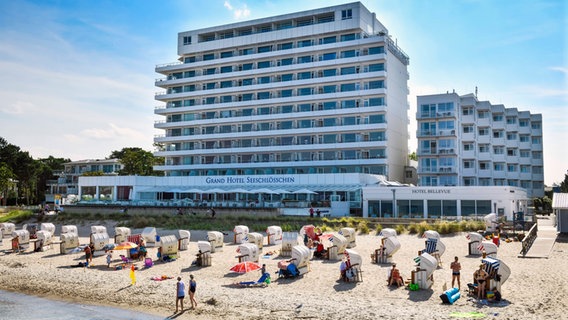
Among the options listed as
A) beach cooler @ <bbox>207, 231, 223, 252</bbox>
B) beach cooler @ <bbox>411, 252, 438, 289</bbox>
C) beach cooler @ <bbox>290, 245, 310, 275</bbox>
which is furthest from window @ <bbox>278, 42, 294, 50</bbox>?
beach cooler @ <bbox>411, 252, 438, 289</bbox>

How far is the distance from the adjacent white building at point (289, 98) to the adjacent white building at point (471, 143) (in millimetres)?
5915

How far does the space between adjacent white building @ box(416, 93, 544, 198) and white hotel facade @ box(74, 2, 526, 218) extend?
591 centimetres

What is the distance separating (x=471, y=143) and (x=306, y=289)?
53.8 metres

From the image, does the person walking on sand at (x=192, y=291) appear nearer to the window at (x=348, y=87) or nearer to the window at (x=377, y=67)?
the window at (x=348, y=87)

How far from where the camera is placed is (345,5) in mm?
74312

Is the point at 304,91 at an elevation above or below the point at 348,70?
below

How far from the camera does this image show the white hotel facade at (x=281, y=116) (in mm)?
70125

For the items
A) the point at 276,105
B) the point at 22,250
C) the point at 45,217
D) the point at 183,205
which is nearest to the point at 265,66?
the point at 276,105

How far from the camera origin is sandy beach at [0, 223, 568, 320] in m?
20.2

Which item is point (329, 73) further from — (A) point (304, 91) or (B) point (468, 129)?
(B) point (468, 129)

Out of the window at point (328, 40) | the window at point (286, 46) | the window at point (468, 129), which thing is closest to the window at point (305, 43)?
the window at point (286, 46)

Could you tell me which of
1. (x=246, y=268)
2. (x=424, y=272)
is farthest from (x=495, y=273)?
(x=246, y=268)

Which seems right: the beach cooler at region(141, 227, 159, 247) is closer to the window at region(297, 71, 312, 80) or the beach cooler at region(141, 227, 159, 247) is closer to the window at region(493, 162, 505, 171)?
the window at region(297, 71, 312, 80)

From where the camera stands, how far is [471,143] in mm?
70812
